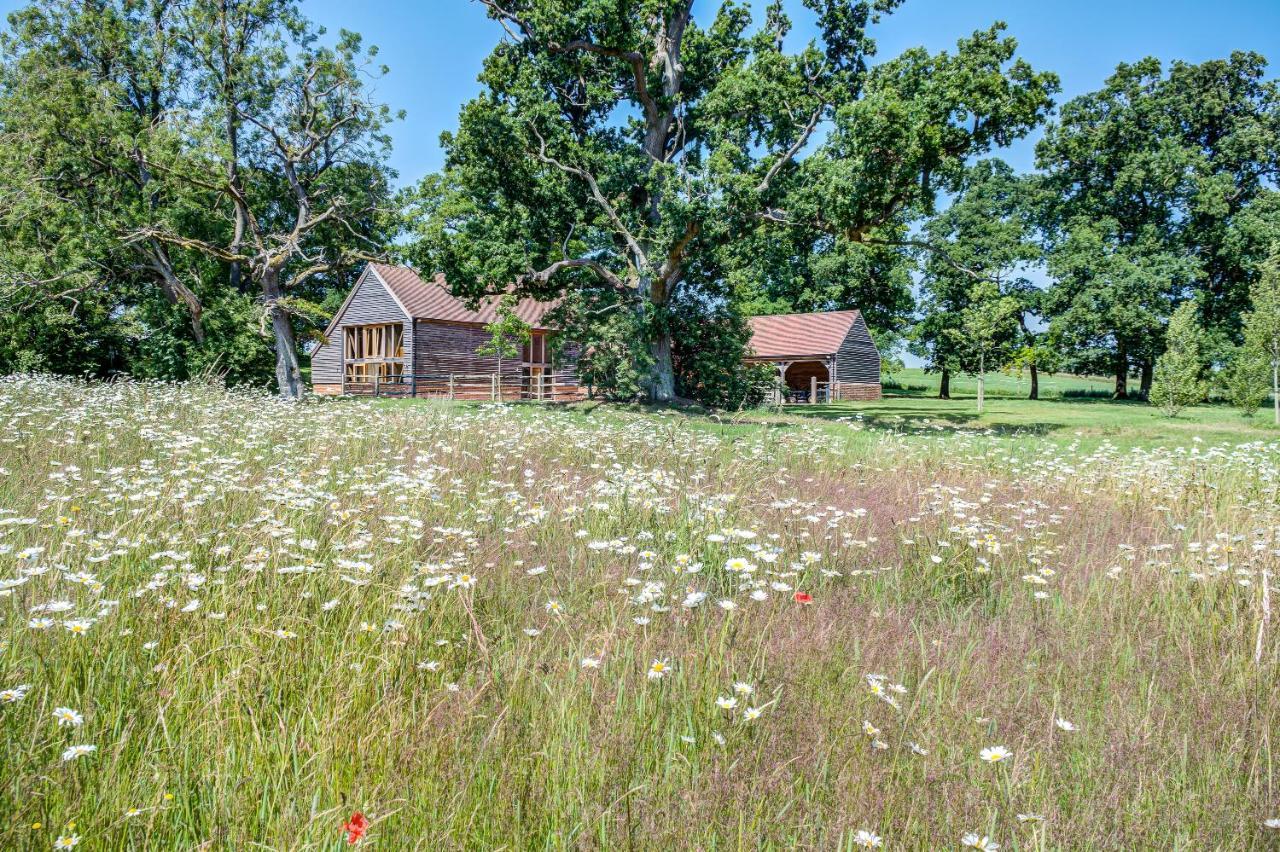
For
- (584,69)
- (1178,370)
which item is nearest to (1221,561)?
(584,69)

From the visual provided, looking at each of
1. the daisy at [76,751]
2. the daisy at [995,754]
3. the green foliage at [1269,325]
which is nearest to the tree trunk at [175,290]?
the daisy at [76,751]

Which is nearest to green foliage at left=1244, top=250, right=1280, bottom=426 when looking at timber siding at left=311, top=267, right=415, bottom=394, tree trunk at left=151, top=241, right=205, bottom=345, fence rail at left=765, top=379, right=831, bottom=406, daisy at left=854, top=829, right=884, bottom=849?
fence rail at left=765, top=379, right=831, bottom=406

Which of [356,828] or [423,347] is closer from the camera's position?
[356,828]

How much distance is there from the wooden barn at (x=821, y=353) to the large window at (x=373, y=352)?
921 inches

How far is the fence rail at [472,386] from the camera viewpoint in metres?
36.0

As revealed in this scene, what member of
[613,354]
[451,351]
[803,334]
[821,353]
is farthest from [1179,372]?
[451,351]

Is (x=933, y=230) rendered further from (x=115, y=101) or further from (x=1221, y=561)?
(x=1221, y=561)

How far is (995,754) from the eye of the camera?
2.58m

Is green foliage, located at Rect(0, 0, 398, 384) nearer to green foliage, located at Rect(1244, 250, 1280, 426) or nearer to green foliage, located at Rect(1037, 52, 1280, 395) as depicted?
green foliage, located at Rect(1244, 250, 1280, 426)

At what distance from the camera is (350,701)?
2770 millimetres

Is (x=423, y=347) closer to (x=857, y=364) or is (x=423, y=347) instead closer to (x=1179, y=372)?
(x=857, y=364)

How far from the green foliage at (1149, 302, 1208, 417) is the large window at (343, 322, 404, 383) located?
110 feet

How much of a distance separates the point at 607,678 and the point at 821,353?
49.0m

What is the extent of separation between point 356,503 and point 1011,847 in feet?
15.8
